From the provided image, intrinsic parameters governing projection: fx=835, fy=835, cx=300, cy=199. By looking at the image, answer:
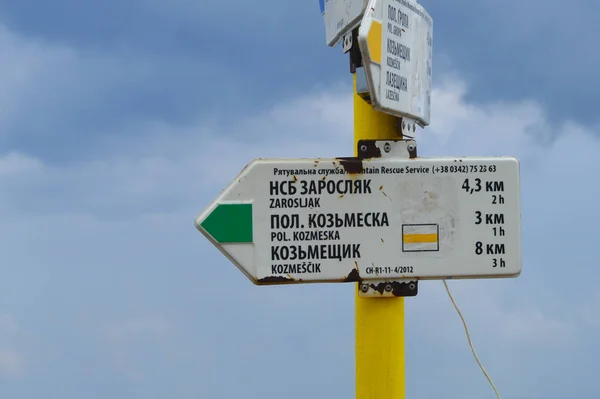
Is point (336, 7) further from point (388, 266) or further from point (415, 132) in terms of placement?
point (388, 266)

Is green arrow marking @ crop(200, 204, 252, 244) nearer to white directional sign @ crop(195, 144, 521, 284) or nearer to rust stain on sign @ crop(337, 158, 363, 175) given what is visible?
white directional sign @ crop(195, 144, 521, 284)

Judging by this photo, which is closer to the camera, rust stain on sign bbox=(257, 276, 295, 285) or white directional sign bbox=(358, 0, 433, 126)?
white directional sign bbox=(358, 0, 433, 126)

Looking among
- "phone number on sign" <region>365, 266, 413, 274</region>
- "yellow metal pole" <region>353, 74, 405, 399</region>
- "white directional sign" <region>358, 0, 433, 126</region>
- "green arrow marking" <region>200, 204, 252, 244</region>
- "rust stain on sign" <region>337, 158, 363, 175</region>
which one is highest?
"white directional sign" <region>358, 0, 433, 126</region>

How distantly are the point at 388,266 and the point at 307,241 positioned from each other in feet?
0.98

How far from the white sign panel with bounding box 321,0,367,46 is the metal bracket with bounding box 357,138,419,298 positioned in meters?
0.42

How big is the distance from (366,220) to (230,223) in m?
0.47

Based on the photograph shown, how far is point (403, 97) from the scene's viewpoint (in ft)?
9.75

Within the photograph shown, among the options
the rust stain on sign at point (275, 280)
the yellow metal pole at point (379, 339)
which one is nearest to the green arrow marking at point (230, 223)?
the rust stain on sign at point (275, 280)

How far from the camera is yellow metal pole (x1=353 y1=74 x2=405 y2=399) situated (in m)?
3.08

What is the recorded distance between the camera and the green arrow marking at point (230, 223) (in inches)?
112

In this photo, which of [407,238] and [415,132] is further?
[415,132]

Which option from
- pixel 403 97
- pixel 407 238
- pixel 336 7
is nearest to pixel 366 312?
pixel 407 238

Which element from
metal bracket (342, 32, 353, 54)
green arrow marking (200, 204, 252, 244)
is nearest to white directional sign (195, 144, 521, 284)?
green arrow marking (200, 204, 252, 244)

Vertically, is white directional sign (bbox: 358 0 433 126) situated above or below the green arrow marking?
above
